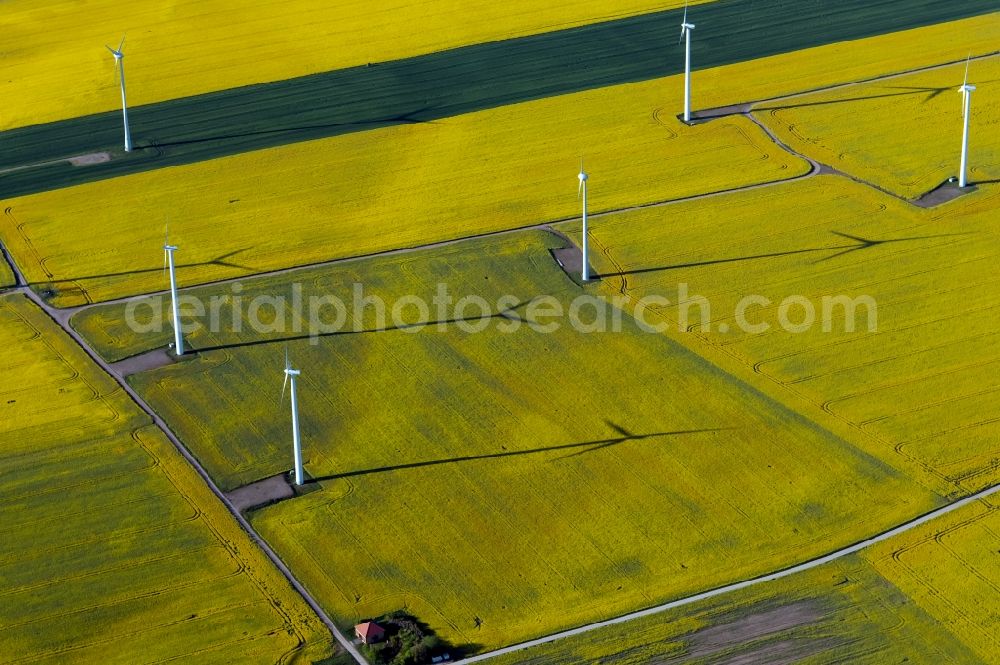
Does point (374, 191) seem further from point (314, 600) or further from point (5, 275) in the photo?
point (314, 600)

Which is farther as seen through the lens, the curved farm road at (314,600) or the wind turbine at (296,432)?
the wind turbine at (296,432)

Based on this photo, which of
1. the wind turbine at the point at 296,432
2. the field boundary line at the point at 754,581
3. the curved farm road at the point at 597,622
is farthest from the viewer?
the wind turbine at the point at 296,432

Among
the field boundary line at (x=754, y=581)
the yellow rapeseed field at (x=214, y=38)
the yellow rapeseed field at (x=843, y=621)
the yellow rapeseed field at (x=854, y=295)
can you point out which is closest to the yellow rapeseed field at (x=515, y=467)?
the field boundary line at (x=754, y=581)

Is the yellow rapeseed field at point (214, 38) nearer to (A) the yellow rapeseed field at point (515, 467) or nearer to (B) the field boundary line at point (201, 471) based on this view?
(B) the field boundary line at point (201, 471)

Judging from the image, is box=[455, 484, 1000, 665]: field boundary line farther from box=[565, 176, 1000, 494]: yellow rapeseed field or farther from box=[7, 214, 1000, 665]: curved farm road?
box=[565, 176, 1000, 494]: yellow rapeseed field

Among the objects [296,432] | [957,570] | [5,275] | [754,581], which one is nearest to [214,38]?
[5,275]

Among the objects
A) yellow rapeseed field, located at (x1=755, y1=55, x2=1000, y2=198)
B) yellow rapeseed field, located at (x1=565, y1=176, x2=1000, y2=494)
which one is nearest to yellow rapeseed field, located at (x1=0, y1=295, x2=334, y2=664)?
yellow rapeseed field, located at (x1=565, y1=176, x2=1000, y2=494)

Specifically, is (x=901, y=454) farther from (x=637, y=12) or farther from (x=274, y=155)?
(x=637, y=12)
